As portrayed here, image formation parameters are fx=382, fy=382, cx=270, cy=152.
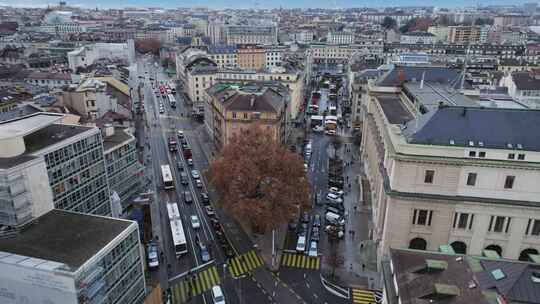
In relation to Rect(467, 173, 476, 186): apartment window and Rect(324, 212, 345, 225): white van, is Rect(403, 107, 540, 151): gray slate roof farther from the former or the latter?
Rect(324, 212, 345, 225): white van

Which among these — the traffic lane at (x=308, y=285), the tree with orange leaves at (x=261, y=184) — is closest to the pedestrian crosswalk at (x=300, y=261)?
the traffic lane at (x=308, y=285)

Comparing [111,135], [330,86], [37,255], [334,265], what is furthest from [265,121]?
[330,86]

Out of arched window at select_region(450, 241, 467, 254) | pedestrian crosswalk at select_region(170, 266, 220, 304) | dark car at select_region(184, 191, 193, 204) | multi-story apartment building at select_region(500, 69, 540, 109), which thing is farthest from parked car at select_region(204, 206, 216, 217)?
multi-story apartment building at select_region(500, 69, 540, 109)

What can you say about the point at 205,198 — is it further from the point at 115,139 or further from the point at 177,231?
the point at 115,139

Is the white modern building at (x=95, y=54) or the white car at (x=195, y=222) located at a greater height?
the white modern building at (x=95, y=54)

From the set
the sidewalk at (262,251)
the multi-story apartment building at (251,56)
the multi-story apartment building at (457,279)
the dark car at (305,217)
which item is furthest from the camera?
the multi-story apartment building at (251,56)

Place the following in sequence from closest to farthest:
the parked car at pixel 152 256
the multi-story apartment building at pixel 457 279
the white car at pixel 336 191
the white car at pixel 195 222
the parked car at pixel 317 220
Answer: the multi-story apartment building at pixel 457 279
the parked car at pixel 152 256
the white car at pixel 195 222
the parked car at pixel 317 220
the white car at pixel 336 191

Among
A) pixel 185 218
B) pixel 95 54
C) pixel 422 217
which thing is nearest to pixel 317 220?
pixel 422 217

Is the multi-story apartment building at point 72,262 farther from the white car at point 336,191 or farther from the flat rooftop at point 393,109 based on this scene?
the flat rooftop at point 393,109
